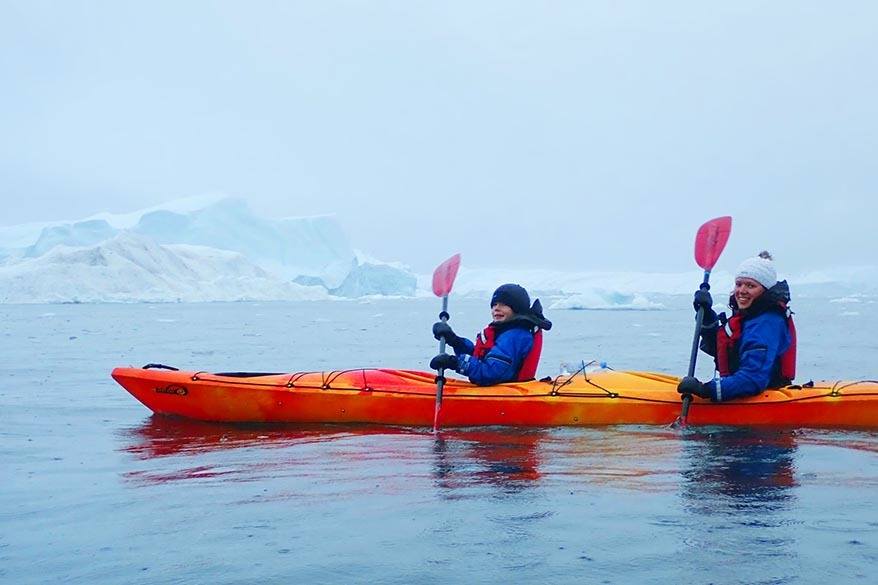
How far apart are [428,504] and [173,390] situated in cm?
332

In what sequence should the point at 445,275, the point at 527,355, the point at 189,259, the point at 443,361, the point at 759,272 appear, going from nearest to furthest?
the point at 759,272, the point at 443,361, the point at 527,355, the point at 445,275, the point at 189,259

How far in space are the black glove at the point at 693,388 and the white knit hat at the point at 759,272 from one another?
691 mm

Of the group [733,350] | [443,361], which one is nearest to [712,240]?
[733,350]

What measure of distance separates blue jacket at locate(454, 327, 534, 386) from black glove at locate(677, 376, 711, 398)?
1.01m

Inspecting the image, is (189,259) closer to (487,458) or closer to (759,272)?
(759,272)

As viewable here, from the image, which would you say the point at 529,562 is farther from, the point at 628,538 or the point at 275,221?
the point at 275,221

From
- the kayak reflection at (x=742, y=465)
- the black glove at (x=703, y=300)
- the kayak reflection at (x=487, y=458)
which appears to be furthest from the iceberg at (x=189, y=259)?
the kayak reflection at (x=742, y=465)

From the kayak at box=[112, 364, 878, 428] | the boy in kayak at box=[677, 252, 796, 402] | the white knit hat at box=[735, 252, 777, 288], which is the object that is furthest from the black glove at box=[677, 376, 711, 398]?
the white knit hat at box=[735, 252, 777, 288]

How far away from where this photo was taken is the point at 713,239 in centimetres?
648

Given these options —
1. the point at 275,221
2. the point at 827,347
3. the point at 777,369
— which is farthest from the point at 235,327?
the point at 275,221

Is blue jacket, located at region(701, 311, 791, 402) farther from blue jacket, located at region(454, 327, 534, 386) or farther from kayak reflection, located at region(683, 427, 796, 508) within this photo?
blue jacket, located at region(454, 327, 534, 386)

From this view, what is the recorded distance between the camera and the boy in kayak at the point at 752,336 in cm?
522

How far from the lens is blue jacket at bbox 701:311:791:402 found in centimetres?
523

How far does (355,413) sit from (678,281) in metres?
77.0
